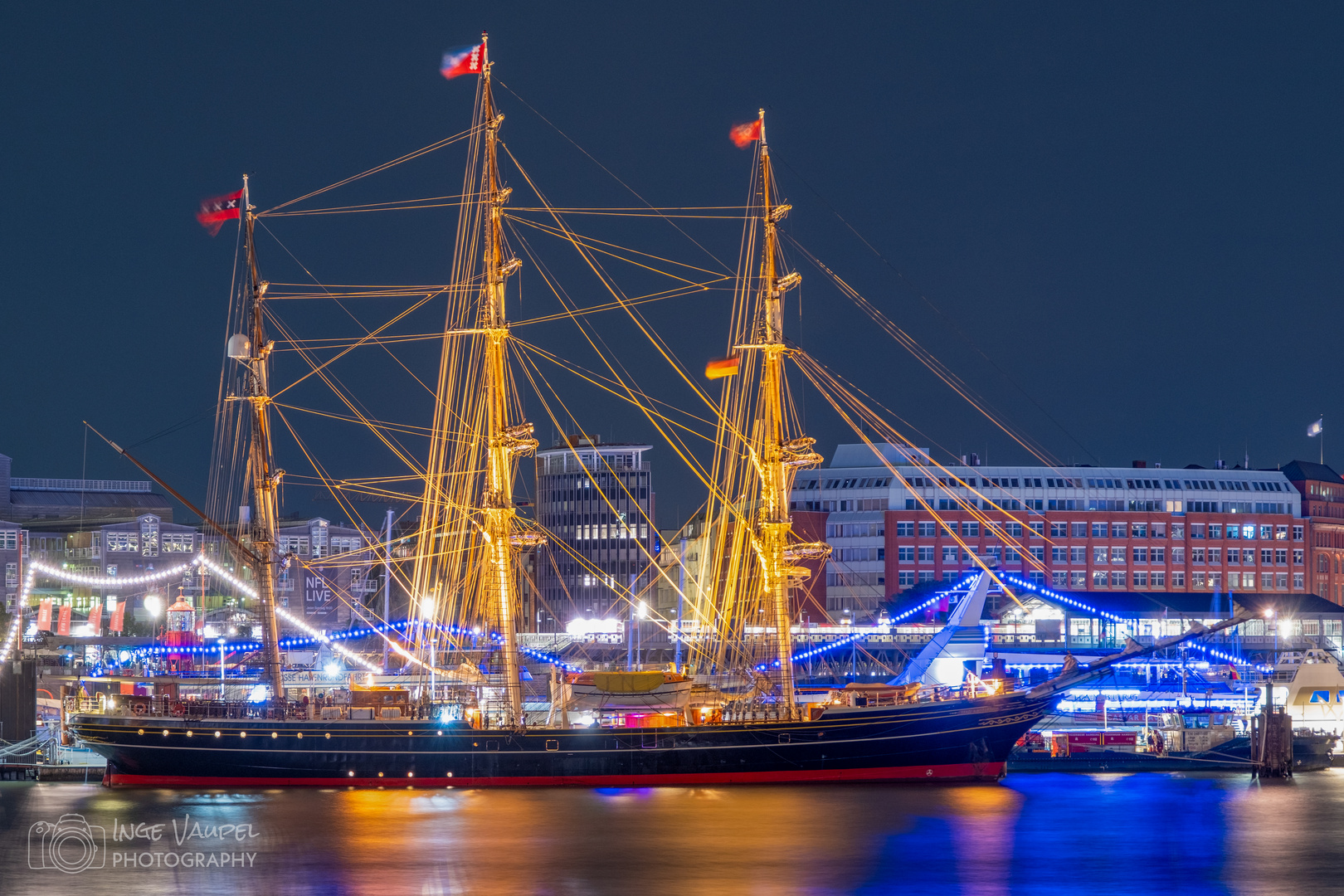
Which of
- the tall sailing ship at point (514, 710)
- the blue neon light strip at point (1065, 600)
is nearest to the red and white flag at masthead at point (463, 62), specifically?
the tall sailing ship at point (514, 710)

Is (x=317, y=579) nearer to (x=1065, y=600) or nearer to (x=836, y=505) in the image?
(x=836, y=505)

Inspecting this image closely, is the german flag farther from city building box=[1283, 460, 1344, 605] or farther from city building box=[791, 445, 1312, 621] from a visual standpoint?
city building box=[1283, 460, 1344, 605]

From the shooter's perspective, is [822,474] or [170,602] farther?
[822,474]

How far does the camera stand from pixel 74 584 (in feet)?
454

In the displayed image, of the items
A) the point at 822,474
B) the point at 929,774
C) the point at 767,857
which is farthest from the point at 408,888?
the point at 822,474

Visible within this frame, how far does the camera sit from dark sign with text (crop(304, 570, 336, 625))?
15388 centimetres

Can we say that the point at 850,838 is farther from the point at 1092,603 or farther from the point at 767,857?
the point at 1092,603

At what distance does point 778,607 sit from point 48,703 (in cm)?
3938

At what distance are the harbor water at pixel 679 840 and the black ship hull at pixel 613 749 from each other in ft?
4.31

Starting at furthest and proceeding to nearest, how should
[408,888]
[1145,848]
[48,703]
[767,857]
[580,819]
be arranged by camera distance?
[48,703], [580,819], [1145,848], [767,857], [408,888]

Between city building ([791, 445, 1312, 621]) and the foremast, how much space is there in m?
74.1

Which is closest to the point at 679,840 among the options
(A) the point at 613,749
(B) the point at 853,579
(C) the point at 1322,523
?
(A) the point at 613,749

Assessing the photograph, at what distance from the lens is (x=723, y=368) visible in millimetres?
70188
